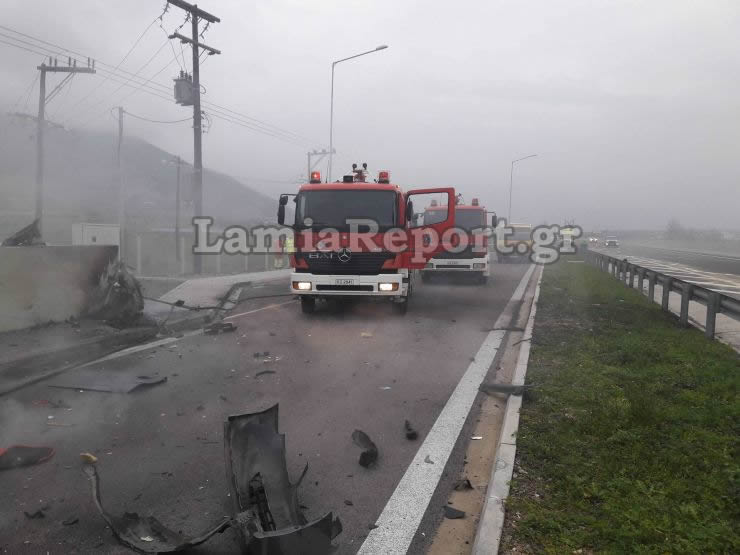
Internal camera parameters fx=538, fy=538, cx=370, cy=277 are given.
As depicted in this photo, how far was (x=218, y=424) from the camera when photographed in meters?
4.91

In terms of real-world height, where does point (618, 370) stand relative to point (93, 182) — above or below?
below

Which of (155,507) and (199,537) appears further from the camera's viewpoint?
(155,507)

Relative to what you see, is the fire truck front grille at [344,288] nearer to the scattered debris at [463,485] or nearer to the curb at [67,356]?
the curb at [67,356]

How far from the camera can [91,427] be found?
4785 millimetres

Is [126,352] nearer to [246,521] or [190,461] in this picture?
[190,461]

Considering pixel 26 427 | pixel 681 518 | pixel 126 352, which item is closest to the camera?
pixel 681 518

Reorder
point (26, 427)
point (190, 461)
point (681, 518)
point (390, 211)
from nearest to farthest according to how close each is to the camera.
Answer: point (681, 518), point (190, 461), point (26, 427), point (390, 211)

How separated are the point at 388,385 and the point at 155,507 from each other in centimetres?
322

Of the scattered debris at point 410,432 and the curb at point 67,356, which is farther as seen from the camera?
the curb at point 67,356

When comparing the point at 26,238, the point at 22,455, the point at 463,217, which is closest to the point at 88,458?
the point at 22,455

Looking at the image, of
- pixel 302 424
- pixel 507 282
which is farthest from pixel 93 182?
pixel 302 424

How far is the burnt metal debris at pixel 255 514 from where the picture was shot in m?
2.76

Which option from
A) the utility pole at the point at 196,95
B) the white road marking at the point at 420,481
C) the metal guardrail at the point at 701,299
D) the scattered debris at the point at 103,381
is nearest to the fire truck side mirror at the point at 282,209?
the scattered debris at the point at 103,381

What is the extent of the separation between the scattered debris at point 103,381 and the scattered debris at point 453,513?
12.7 feet
